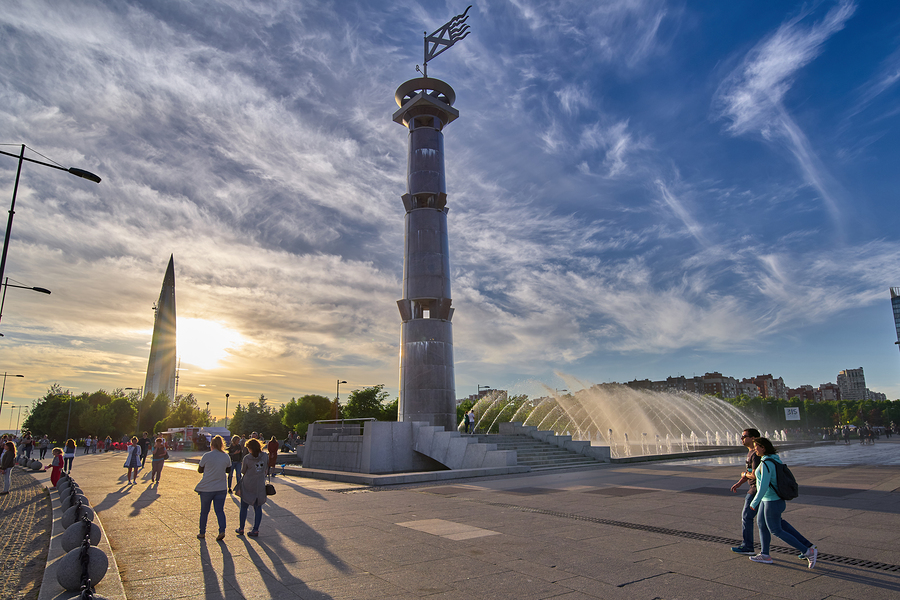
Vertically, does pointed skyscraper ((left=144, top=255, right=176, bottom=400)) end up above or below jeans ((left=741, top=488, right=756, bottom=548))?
above

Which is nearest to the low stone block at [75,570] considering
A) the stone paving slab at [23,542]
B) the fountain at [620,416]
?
the stone paving slab at [23,542]

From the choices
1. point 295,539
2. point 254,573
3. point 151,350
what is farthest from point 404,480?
point 151,350

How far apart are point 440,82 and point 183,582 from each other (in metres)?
30.2

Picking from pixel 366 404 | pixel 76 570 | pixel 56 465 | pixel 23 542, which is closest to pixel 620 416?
pixel 366 404

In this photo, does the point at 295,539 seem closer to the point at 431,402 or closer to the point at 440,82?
the point at 431,402

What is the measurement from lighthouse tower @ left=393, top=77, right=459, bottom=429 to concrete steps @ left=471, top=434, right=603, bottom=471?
135 inches

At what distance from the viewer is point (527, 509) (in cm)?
1126

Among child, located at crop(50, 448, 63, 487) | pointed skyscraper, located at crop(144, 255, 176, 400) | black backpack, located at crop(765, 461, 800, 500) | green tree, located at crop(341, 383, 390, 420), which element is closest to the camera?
black backpack, located at crop(765, 461, 800, 500)

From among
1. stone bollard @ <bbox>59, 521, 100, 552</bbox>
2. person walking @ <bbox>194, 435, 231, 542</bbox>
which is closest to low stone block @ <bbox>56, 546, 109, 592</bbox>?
stone bollard @ <bbox>59, 521, 100, 552</bbox>

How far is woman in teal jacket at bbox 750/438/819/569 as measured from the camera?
638 cm

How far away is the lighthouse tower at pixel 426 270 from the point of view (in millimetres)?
26594

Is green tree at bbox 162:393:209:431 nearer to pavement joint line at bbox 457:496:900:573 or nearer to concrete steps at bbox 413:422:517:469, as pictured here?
concrete steps at bbox 413:422:517:469

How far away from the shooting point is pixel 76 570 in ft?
19.2

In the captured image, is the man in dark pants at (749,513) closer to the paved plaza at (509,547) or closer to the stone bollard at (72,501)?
the paved plaza at (509,547)
